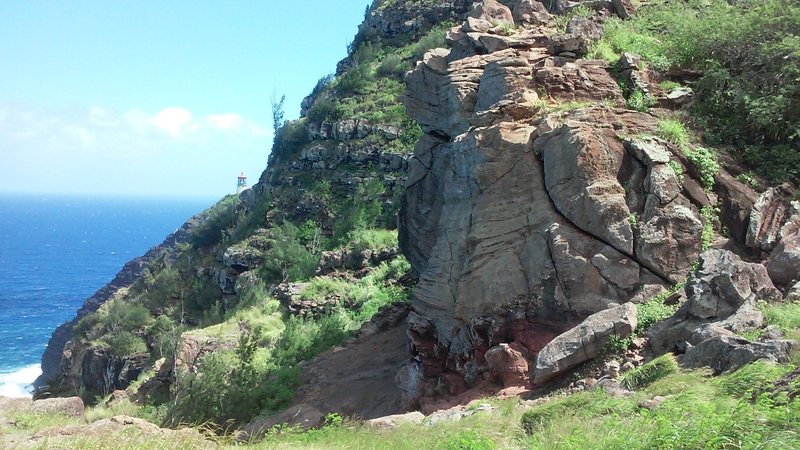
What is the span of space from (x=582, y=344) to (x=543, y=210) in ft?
8.27

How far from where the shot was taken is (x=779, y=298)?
23.1ft

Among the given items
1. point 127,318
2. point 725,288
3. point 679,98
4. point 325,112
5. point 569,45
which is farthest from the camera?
point 325,112

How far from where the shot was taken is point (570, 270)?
8.87 metres

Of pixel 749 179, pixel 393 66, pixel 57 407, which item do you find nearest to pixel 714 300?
pixel 749 179

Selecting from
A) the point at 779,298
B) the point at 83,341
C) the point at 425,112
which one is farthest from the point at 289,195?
the point at 779,298

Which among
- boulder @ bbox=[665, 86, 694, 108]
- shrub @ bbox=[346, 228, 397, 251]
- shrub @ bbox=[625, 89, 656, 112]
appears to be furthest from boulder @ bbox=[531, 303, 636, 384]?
shrub @ bbox=[346, 228, 397, 251]

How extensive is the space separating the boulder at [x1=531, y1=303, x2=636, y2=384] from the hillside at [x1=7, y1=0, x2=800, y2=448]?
3 centimetres

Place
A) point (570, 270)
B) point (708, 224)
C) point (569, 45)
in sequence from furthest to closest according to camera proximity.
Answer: point (569, 45) → point (708, 224) → point (570, 270)

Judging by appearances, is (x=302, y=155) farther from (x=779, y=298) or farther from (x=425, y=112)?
(x=779, y=298)

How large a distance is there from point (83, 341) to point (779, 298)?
31.4 metres

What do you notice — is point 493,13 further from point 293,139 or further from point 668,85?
point 293,139

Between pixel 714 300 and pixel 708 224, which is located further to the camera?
pixel 708 224

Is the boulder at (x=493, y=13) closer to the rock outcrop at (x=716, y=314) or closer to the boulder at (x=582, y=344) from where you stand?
the rock outcrop at (x=716, y=314)

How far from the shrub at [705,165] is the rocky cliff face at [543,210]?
0.15 meters
